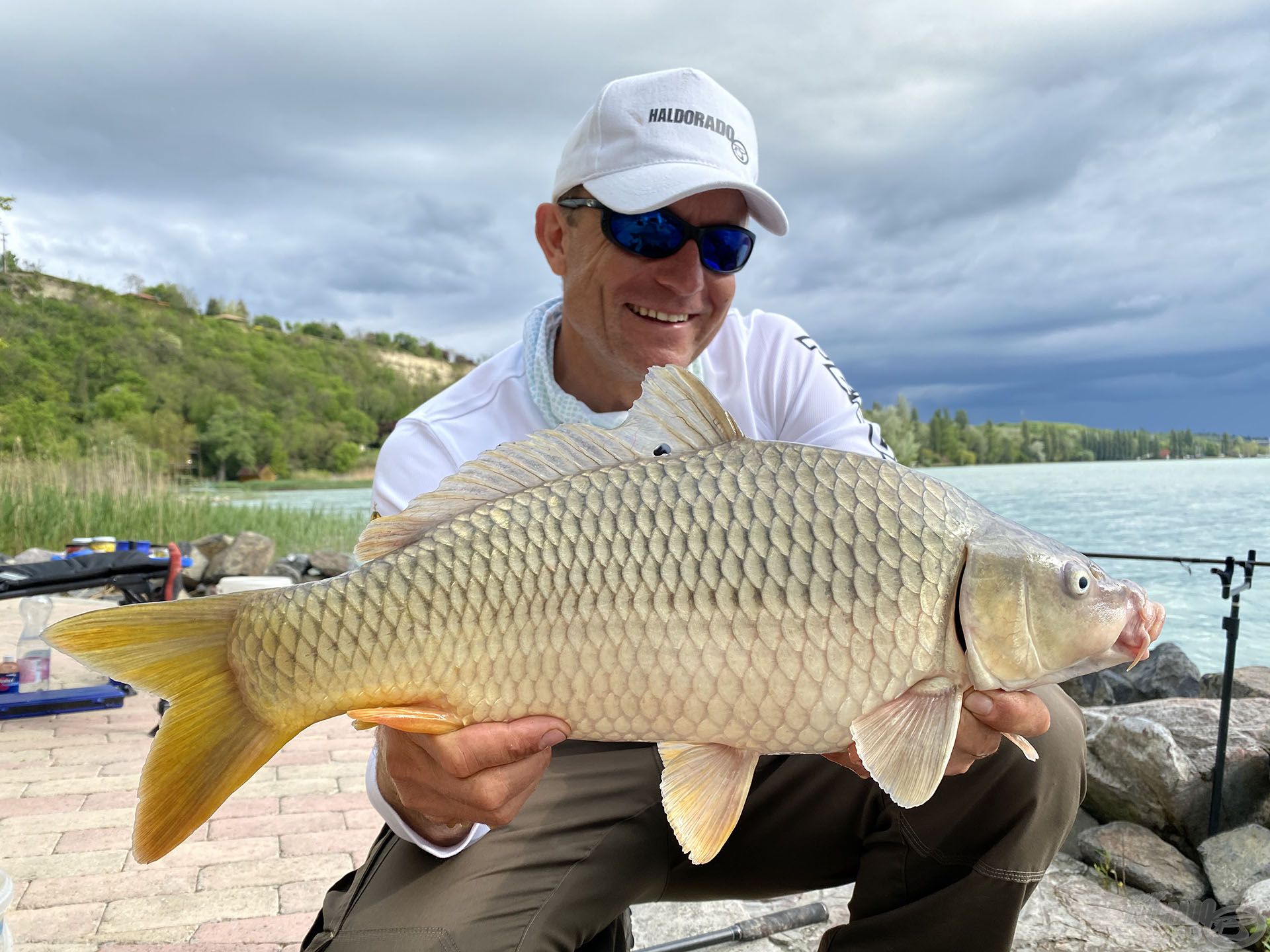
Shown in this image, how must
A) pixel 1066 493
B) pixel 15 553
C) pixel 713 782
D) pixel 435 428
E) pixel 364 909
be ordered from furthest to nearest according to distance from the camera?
pixel 1066 493 → pixel 15 553 → pixel 435 428 → pixel 364 909 → pixel 713 782

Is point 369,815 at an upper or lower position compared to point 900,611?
lower

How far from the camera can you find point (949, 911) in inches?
68.4

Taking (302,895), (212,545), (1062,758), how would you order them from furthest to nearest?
(212,545)
(302,895)
(1062,758)

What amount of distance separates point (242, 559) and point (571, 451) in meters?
9.79

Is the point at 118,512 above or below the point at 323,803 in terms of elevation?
above

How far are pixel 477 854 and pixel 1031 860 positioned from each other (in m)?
1.04

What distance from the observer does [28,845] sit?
3.15 m

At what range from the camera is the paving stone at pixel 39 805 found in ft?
11.4

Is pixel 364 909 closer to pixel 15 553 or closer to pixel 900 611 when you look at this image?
pixel 900 611

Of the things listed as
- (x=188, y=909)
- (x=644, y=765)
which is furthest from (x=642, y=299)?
(x=188, y=909)

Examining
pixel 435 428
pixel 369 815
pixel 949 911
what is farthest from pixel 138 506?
pixel 949 911

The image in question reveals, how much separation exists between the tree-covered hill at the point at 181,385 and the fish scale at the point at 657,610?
1623cm

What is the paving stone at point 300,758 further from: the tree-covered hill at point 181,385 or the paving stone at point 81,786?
the tree-covered hill at point 181,385

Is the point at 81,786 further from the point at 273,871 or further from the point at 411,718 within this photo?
the point at 411,718
